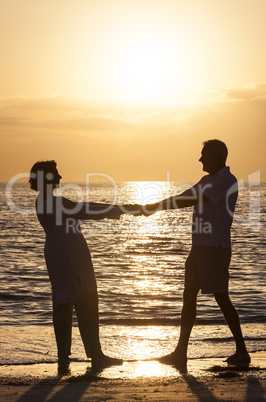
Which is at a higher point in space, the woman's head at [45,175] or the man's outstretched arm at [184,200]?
the woman's head at [45,175]

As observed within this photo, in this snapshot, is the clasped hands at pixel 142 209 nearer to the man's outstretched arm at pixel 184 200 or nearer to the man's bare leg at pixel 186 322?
the man's outstretched arm at pixel 184 200

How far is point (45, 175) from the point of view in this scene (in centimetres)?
579

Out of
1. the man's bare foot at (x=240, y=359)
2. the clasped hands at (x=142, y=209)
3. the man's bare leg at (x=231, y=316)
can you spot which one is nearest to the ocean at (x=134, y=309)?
the man's bare foot at (x=240, y=359)

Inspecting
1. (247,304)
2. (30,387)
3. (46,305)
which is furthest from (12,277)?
(30,387)

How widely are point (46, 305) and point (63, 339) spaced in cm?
602

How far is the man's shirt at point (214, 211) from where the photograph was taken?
601cm

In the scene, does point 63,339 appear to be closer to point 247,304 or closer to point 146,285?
point 247,304

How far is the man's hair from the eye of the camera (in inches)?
241

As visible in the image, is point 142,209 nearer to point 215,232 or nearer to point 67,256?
point 215,232

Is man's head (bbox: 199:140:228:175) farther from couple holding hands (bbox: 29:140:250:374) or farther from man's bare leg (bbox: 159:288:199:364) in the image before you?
man's bare leg (bbox: 159:288:199:364)

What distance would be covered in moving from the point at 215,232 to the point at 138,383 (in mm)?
1664

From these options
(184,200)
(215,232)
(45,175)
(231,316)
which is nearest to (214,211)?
(215,232)

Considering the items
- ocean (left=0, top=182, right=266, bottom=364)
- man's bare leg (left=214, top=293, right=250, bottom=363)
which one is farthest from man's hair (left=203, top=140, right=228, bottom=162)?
ocean (left=0, top=182, right=266, bottom=364)

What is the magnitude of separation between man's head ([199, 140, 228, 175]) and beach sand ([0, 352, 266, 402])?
1.97 m
